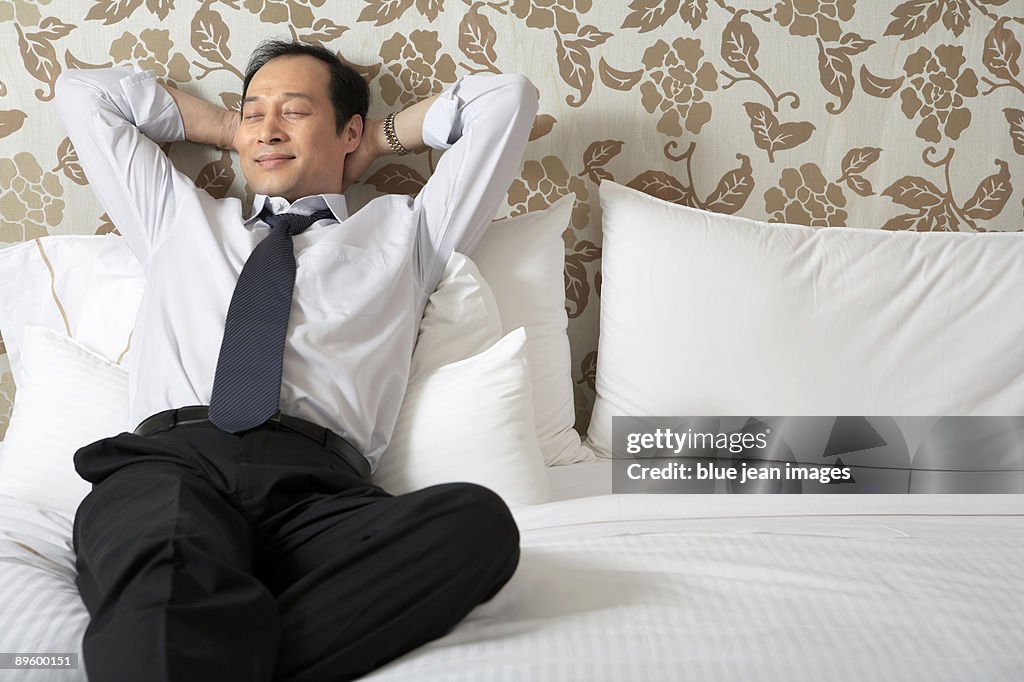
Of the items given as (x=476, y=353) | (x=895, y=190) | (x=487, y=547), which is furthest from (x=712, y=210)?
(x=487, y=547)

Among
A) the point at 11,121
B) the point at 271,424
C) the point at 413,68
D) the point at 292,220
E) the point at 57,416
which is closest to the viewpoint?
the point at 271,424

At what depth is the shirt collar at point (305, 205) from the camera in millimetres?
1789

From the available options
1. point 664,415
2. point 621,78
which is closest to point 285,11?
point 621,78

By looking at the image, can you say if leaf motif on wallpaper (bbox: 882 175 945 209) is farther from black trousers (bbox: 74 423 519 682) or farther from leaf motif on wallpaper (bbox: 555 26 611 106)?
black trousers (bbox: 74 423 519 682)

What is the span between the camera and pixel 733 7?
6.93 ft

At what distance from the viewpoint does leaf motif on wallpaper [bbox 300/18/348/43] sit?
2006 mm

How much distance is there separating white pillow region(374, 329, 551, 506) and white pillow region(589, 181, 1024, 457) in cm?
38

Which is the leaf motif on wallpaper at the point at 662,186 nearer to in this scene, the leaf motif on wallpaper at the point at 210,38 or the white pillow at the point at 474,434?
the white pillow at the point at 474,434

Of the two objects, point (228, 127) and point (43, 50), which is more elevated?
point (43, 50)

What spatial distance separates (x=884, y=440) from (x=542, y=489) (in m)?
0.79

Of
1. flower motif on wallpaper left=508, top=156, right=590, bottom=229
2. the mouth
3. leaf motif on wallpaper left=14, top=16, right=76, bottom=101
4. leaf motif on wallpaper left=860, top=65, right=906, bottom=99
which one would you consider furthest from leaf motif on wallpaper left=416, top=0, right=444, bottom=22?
leaf motif on wallpaper left=860, top=65, right=906, bottom=99

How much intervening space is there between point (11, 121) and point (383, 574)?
151cm

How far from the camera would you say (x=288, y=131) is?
180 cm

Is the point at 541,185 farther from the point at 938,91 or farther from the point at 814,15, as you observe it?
the point at 938,91
